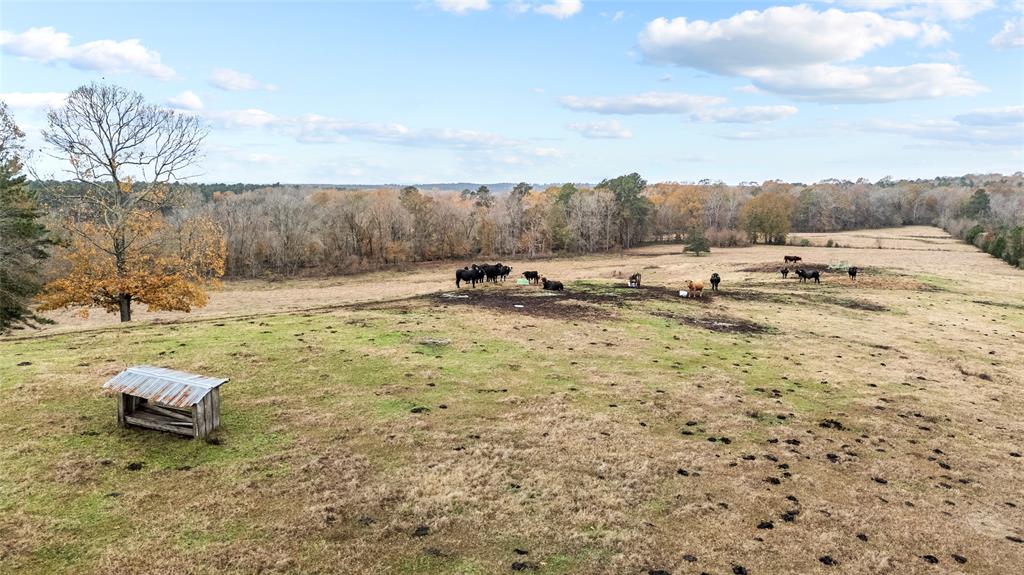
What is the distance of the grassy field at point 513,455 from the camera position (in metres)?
8.17

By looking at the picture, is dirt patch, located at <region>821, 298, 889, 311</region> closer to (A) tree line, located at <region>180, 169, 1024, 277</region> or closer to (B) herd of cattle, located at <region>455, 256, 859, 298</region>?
(B) herd of cattle, located at <region>455, 256, 859, 298</region>

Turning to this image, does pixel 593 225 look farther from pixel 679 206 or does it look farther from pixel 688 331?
pixel 688 331

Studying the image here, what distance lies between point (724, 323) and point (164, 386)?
23.0 metres

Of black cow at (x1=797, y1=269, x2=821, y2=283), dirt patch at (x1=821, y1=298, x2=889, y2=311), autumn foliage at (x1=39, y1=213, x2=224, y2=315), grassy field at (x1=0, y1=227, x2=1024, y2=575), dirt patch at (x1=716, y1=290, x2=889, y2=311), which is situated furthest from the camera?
black cow at (x1=797, y1=269, x2=821, y2=283)

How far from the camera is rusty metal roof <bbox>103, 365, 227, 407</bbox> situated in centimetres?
1062

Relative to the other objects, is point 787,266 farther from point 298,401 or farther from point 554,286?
point 298,401

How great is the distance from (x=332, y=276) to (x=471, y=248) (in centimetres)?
2549

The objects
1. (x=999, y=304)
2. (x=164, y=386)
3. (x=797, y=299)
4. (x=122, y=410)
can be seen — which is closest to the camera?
(x=164, y=386)

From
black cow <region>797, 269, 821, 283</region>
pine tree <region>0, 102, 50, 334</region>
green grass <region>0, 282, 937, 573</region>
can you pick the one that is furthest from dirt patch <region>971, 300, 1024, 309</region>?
pine tree <region>0, 102, 50, 334</region>

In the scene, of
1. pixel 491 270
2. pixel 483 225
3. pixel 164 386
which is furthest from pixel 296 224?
pixel 164 386

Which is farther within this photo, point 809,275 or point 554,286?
point 809,275

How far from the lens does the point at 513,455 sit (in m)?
11.2

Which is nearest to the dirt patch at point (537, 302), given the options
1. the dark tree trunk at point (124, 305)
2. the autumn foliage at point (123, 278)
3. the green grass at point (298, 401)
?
the green grass at point (298, 401)

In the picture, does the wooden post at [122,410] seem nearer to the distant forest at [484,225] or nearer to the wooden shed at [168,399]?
the wooden shed at [168,399]
